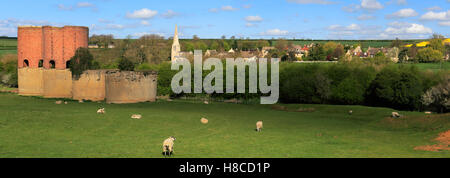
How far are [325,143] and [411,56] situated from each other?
143 metres

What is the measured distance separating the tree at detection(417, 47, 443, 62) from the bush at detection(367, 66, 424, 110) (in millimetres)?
84013

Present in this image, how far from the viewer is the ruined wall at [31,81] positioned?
69.8m

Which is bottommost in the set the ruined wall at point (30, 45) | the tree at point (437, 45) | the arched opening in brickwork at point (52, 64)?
the arched opening in brickwork at point (52, 64)

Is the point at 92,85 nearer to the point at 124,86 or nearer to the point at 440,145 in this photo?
the point at 124,86

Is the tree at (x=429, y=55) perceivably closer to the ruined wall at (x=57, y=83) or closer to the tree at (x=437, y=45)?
the tree at (x=437, y=45)

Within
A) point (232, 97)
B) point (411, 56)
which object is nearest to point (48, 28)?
point (232, 97)

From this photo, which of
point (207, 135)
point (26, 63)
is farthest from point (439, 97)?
point (26, 63)

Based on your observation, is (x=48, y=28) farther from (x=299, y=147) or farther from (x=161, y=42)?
(x=161, y=42)

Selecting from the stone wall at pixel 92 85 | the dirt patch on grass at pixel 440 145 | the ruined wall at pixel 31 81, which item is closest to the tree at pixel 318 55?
the stone wall at pixel 92 85

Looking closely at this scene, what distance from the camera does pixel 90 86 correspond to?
6500 centimetres

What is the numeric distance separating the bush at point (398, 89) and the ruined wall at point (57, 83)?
4446 cm

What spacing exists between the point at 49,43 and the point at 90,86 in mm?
9672

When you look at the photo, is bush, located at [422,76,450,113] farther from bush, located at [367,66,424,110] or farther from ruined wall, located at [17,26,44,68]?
ruined wall, located at [17,26,44,68]

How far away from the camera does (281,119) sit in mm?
47094
